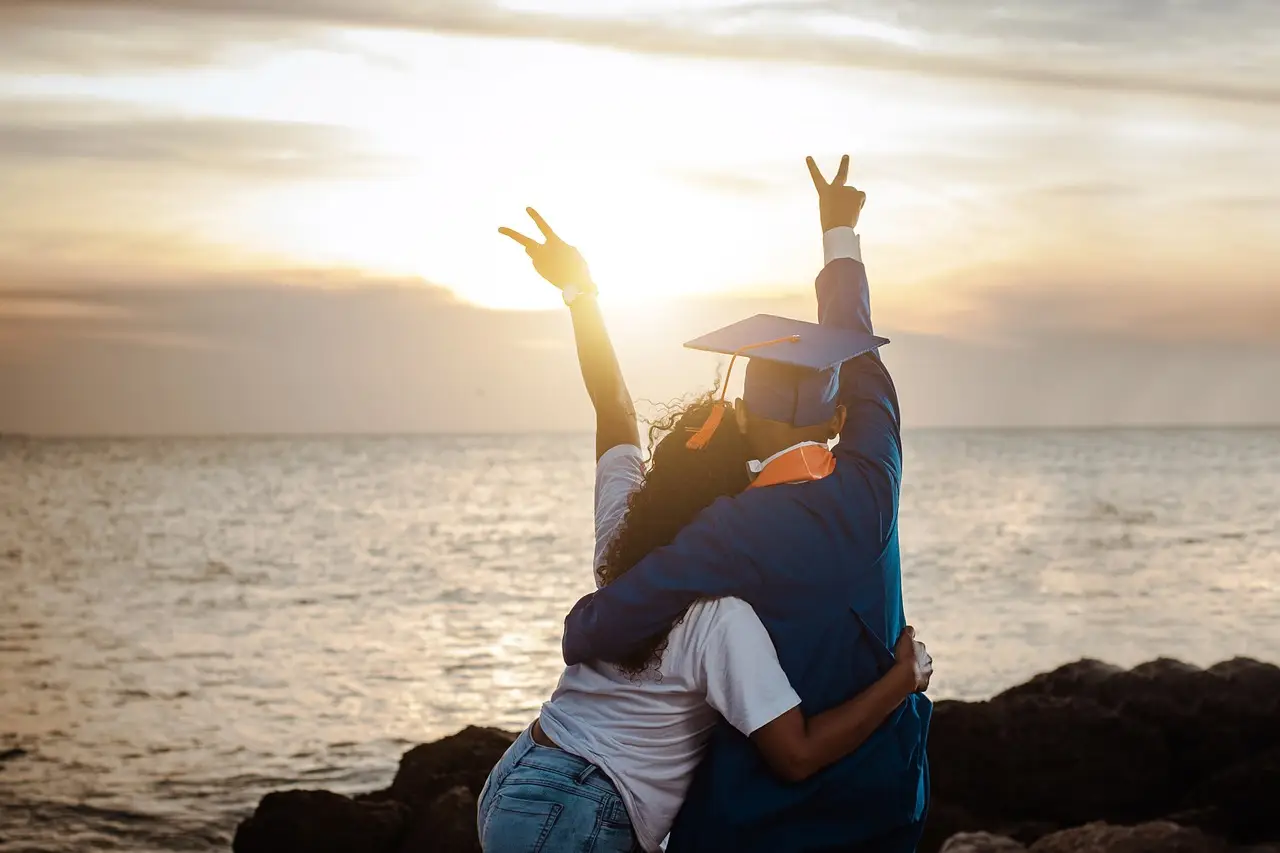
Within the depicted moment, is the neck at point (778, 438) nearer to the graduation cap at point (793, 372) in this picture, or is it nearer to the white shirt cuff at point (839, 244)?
the graduation cap at point (793, 372)

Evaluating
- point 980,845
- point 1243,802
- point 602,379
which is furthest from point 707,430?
point 1243,802

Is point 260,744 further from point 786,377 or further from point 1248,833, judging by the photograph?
point 786,377

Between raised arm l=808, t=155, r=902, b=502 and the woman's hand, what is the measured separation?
1.06ft

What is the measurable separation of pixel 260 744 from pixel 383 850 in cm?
593

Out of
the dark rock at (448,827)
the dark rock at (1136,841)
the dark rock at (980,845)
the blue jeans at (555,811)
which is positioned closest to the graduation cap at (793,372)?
the blue jeans at (555,811)

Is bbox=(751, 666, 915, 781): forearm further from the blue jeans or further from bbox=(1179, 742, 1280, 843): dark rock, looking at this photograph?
bbox=(1179, 742, 1280, 843): dark rock

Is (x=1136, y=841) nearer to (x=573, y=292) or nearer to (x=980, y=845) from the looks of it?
(x=980, y=845)

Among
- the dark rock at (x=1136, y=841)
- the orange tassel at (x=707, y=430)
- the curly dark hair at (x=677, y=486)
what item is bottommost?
the dark rock at (x=1136, y=841)

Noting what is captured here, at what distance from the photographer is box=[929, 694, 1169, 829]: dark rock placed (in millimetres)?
8453

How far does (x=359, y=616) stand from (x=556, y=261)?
20.8 m

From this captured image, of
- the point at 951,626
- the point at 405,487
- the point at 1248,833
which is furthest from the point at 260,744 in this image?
the point at 405,487

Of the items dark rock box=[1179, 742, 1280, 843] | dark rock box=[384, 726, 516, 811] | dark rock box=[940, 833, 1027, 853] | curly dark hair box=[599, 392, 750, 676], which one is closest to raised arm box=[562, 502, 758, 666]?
curly dark hair box=[599, 392, 750, 676]

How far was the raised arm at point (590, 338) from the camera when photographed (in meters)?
3.45

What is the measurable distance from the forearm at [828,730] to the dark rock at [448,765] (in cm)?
659
